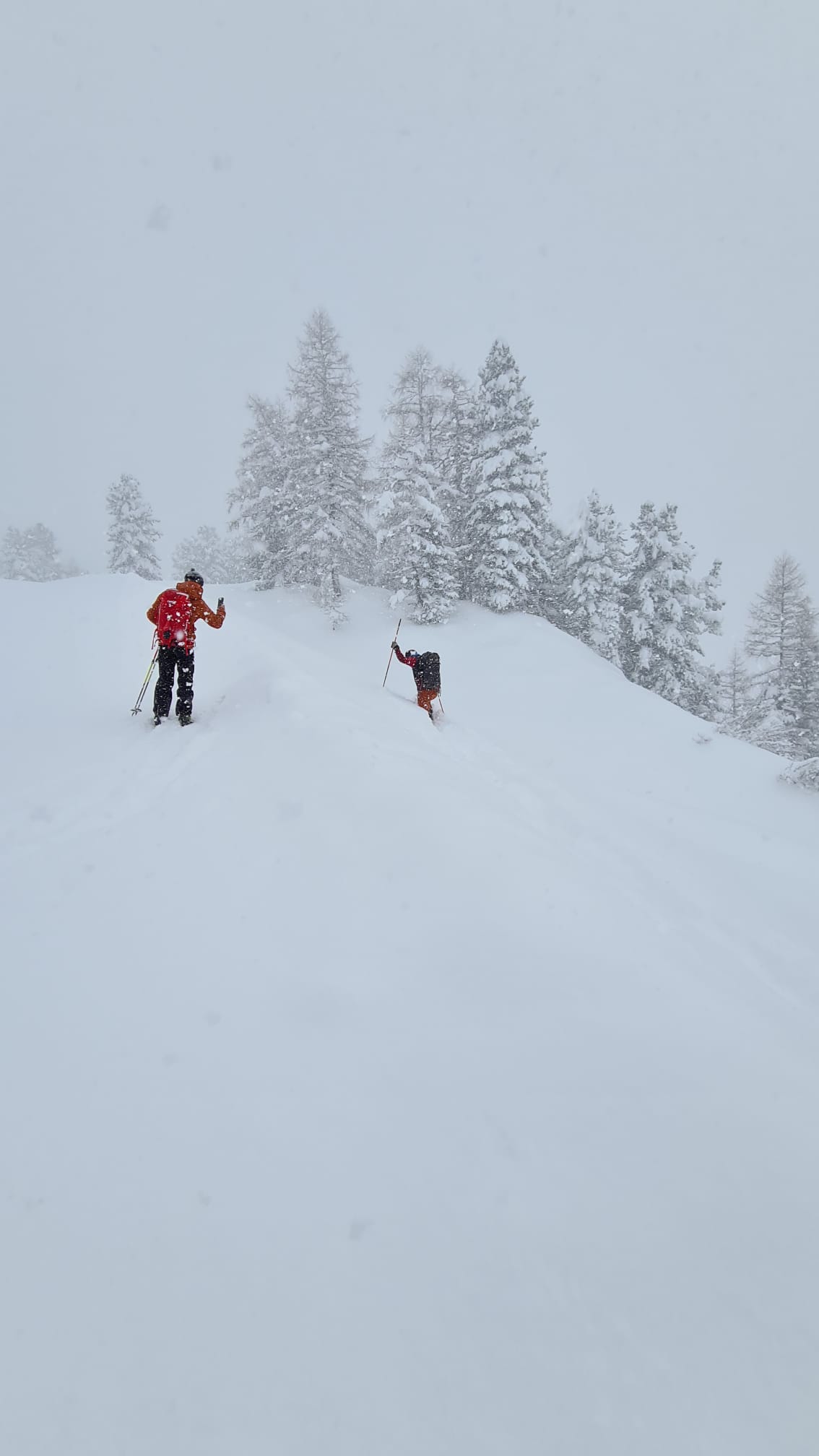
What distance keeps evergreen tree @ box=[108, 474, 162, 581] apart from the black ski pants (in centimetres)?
2931


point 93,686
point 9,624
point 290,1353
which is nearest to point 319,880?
point 290,1353

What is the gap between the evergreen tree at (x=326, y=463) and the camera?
945 inches

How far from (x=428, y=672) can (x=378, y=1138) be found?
383 inches

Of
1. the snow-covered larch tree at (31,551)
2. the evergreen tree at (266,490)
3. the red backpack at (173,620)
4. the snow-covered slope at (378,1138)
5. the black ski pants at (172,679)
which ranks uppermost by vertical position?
the evergreen tree at (266,490)

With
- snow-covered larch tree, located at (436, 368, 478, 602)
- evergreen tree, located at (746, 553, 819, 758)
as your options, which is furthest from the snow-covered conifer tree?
evergreen tree, located at (746, 553, 819, 758)

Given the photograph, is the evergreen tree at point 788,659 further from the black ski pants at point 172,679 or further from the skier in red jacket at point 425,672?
the black ski pants at point 172,679

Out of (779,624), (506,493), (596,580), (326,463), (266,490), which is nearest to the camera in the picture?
(506,493)

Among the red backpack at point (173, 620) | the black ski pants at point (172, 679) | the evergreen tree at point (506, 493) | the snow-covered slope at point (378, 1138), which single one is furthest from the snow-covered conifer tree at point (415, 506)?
the snow-covered slope at point (378, 1138)

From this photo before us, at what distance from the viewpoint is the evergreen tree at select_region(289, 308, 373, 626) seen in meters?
24.0

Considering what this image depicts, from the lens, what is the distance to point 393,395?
24766 mm

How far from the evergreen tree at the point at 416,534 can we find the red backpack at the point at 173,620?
15.4 meters

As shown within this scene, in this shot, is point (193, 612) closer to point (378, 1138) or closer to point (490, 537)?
point (378, 1138)

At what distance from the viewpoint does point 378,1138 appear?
2.68m

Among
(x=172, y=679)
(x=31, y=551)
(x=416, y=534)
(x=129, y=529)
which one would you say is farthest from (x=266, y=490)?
(x=31, y=551)
